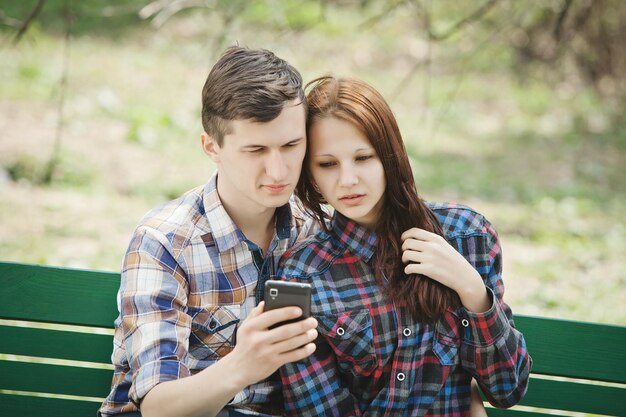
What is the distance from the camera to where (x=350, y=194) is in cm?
268

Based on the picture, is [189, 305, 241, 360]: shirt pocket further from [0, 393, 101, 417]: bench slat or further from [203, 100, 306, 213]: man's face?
[0, 393, 101, 417]: bench slat

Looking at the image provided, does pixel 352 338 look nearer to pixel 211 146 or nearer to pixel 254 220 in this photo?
pixel 254 220

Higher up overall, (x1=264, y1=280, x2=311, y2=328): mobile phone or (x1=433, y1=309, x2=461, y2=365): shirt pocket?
(x1=264, y1=280, x2=311, y2=328): mobile phone

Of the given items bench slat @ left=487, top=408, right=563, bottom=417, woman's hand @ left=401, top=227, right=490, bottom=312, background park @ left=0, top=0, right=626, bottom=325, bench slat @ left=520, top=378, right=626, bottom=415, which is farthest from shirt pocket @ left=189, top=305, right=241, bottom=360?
background park @ left=0, top=0, right=626, bottom=325

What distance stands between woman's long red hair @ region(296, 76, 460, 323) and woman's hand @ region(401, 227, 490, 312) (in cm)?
9

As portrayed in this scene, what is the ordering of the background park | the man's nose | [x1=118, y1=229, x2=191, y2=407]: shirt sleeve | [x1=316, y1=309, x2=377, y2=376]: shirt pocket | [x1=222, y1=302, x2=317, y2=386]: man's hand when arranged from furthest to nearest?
the background park < [x1=316, y1=309, x2=377, y2=376]: shirt pocket < the man's nose < [x1=118, y1=229, x2=191, y2=407]: shirt sleeve < [x1=222, y1=302, x2=317, y2=386]: man's hand

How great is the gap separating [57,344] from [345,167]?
1.29 meters

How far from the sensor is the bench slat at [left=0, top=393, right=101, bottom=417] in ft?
9.90

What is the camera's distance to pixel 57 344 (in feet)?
9.84

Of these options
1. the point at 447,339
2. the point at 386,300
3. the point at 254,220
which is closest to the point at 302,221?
the point at 254,220

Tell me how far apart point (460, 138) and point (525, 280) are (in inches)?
123

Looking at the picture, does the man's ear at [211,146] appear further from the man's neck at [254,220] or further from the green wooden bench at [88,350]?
the green wooden bench at [88,350]

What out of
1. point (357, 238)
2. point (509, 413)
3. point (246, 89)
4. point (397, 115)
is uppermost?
point (397, 115)

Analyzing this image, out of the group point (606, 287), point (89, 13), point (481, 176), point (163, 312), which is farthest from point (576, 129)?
point (163, 312)
